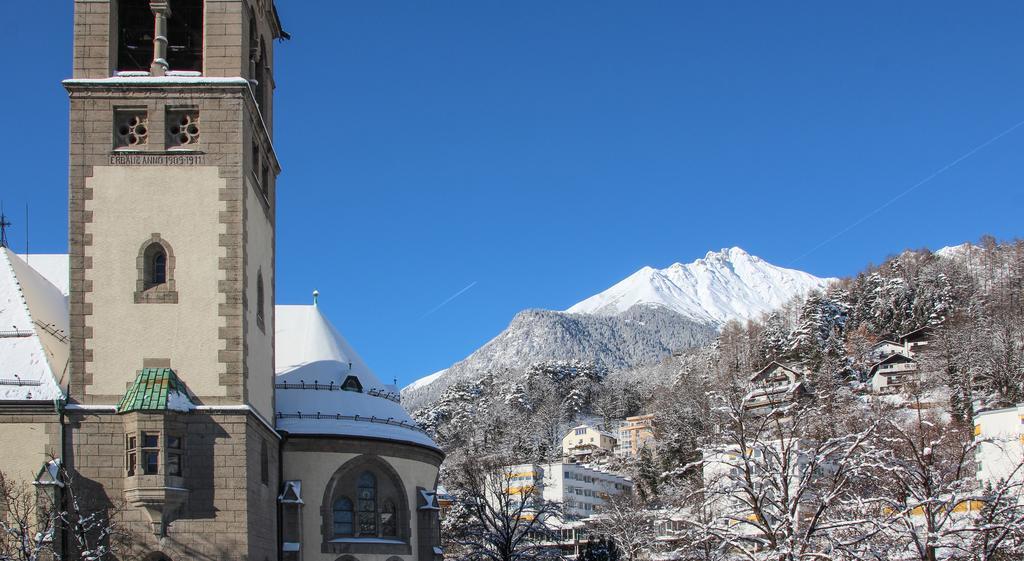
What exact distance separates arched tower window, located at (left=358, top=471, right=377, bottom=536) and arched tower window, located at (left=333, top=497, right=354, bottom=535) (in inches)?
15.3

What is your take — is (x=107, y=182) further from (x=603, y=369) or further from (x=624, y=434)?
(x=603, y=369)

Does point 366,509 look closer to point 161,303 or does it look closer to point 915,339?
point 161,303

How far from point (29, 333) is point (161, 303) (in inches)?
155

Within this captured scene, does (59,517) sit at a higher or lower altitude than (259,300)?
lower

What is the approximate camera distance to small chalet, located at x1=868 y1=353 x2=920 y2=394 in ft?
403

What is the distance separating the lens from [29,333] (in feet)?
110

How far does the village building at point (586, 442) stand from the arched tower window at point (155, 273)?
396 ft

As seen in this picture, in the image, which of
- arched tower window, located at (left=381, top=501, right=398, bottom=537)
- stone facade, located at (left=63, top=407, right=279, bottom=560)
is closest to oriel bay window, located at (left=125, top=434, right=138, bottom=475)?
stone facade, located at (left=63, top=407, right=279, bottom=560)

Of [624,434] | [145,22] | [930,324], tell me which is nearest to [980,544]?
[145,22]

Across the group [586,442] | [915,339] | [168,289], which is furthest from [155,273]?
[586,442]

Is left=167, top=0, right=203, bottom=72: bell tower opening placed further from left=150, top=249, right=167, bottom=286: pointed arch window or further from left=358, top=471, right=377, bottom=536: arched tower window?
left=358, top=471, right=377, bottom=536: arched tower window

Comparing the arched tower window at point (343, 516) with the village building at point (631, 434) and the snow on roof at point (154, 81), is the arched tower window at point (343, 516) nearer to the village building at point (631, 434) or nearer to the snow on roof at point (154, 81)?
the snow on roof at point (154, 81)

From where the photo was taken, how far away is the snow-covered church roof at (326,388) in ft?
137

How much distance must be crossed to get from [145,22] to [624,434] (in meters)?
133
